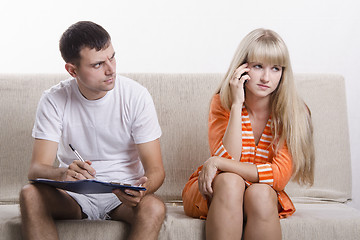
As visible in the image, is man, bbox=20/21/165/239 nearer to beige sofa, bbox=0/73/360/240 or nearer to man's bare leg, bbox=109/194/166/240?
man's bare leg, bbox=109/194/166/240

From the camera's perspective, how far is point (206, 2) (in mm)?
2967

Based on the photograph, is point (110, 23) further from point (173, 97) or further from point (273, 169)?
point (273, 169)

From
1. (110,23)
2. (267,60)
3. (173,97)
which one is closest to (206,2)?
(110,23)

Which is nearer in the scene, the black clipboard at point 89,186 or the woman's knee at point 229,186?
the black clipboard at point 89,186

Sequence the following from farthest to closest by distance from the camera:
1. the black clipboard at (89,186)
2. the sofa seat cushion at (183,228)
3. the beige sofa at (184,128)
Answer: the beige sofa at (184,128) < the sofa seat cushion at (183,228) < the black clipboard at (89,186)

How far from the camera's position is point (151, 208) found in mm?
1851

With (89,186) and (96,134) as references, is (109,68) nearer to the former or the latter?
(96,134)

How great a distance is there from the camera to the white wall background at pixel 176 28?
2953 millimetres

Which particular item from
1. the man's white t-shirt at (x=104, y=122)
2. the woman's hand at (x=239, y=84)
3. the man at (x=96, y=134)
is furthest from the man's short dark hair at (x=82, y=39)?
the woman's hand at (x=239, y=84)

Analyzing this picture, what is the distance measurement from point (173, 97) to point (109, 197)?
63cm

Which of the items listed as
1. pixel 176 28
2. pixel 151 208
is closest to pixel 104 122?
pixel 151 208

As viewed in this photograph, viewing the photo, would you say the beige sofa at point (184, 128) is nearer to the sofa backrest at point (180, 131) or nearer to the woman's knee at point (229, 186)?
the sofa backrest at point (180, 131)

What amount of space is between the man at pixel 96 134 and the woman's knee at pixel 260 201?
301 millimetres

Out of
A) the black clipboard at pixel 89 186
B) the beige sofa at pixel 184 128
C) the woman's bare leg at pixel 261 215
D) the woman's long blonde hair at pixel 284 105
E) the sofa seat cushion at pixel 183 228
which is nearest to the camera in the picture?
the black clipboard at pixel 89 186
